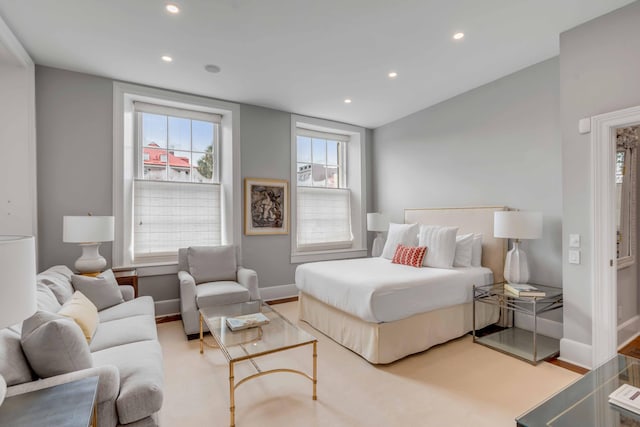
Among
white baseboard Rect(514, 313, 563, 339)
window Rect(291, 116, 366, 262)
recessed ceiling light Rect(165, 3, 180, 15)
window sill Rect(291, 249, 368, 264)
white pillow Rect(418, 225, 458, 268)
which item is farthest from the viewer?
window Rect(291, 116, 366, 262)

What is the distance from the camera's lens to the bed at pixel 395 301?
8.47 ft

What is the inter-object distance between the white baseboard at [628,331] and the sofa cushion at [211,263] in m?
4.22

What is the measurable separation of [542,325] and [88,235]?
472 cm

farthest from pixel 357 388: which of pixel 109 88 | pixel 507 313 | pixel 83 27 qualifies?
pixel 109 88

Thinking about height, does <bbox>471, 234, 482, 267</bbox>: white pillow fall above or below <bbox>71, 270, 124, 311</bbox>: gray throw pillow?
above

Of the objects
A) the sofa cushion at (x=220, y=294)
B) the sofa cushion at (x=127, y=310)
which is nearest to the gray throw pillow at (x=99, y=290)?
the sofa cushion at (x=127, y=310)

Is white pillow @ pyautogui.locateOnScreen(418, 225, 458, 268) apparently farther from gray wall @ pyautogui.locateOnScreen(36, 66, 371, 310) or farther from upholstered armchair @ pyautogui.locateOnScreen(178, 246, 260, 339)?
gray wall @ pyautogui.locateOnScreen(36, 66, 371, 310)

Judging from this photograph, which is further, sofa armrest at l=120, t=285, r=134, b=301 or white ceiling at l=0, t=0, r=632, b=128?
sofa armrest at l=120, t=285, r=134, b=301

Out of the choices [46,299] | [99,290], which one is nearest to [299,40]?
[46,299]

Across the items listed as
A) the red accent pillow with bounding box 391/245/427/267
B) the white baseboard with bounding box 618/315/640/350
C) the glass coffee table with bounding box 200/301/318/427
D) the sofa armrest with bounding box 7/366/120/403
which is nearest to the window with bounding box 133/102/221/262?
the glass coffee table with bounding box 200/301/318/427

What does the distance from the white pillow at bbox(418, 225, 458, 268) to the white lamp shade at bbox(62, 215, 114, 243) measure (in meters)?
3.47

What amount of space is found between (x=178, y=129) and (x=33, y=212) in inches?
74.0

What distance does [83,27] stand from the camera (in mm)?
2543

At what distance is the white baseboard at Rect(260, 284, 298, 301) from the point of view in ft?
14.7
